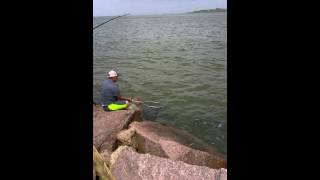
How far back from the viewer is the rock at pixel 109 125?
22.7 ft

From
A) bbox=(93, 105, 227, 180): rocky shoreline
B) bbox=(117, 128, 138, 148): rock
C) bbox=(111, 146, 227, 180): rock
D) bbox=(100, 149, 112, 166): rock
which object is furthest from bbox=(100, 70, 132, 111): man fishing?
bbox=(111, 146, 227, 180): rock

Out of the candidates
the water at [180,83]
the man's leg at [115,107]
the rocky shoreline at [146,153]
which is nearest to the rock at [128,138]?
the rocky shoreline at [146,153]

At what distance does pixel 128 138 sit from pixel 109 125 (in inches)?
43.1

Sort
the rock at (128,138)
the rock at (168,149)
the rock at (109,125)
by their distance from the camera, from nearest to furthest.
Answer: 1. the rock at (168,149)
2. the rock at (128,138)
3. the rock at (109,125)

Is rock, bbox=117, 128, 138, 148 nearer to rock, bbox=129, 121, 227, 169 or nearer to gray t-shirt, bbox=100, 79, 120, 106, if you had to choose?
rock, bbox=129, 121, 227, 169

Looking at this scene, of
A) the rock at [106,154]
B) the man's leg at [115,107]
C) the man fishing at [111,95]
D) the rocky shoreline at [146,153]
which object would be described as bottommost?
the rock at [106,154]

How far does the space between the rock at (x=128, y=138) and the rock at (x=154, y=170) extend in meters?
1.46

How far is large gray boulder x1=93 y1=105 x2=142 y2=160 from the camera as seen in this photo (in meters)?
6.84

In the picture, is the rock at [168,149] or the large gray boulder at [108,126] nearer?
the rock at [168,149]

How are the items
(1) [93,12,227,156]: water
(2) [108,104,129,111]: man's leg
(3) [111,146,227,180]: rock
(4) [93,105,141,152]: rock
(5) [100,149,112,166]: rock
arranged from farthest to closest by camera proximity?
(1) [93,12,227,156]: water, (2) [108,104,129,111]: man's leg, (4) [93,105,141,152]: rock, (5) [100,149,112,166]: rock, (3) [111,146,227,180]: rock

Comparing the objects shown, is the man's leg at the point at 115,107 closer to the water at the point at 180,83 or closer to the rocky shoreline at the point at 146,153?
the rocky shoreline at the point at 146,153
